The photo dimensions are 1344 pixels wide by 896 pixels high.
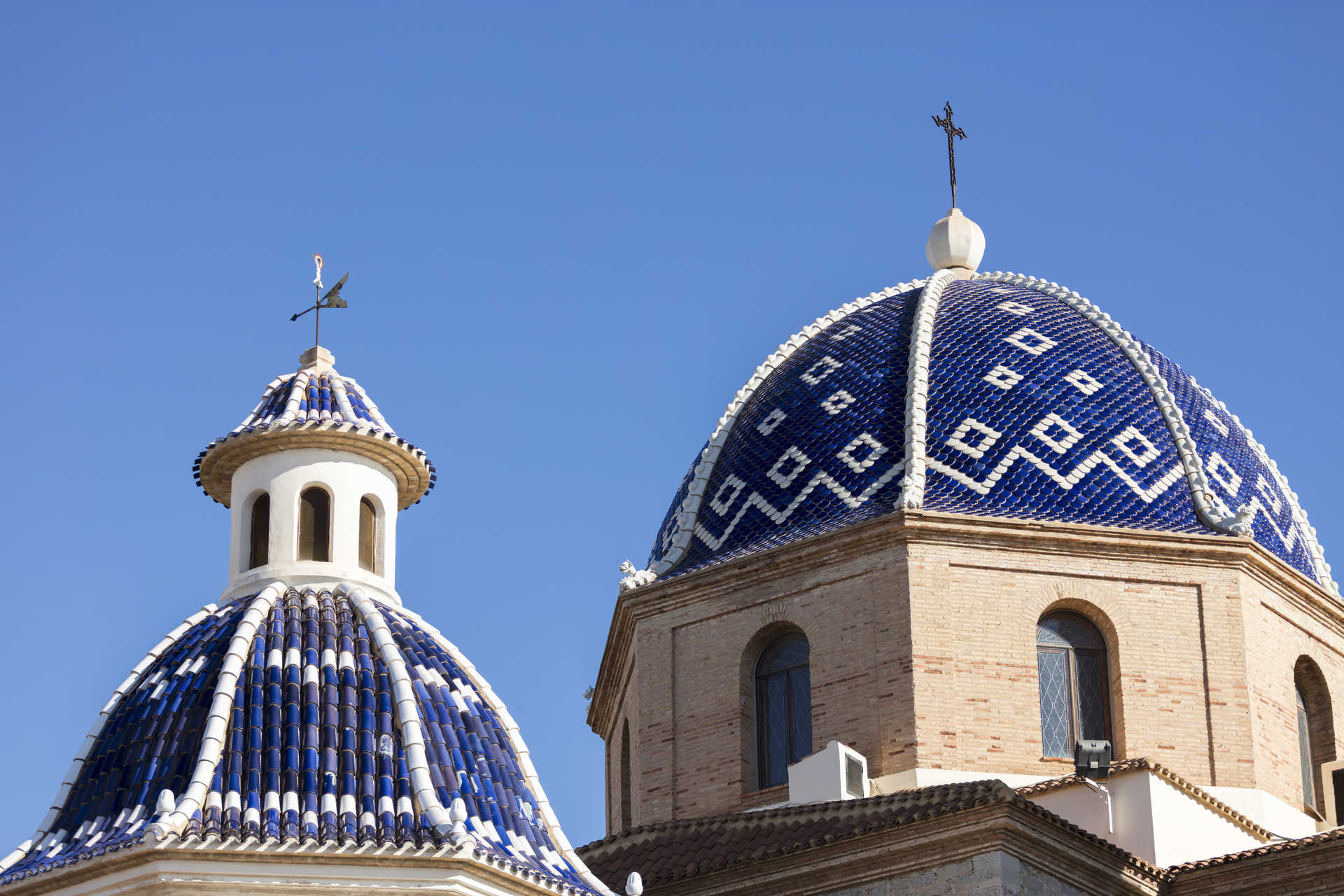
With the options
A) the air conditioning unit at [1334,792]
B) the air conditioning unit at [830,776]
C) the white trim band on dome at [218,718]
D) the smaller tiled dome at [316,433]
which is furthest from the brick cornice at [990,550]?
the white trim band on dome at [218,718]

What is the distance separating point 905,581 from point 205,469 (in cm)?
554

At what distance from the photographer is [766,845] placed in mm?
15570

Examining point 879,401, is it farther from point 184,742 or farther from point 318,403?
point 184,742

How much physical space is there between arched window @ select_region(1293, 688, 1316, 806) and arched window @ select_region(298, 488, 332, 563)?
7.96 m

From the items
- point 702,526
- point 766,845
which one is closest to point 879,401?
point 702,526

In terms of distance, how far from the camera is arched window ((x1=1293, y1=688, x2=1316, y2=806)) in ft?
59.7

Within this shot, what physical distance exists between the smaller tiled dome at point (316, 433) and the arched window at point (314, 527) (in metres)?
0.32

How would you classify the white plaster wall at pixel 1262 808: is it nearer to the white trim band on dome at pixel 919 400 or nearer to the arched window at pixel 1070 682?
the arched window at pixel 1070 682

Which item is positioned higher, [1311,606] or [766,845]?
[1311,606]

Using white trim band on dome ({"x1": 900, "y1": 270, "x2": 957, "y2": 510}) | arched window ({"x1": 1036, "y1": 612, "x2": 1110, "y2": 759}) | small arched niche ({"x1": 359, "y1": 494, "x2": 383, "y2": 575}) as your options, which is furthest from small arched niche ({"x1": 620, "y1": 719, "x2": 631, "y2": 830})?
small arched niche ({"x1": 359, "y1": 494, "x2": 383, "y2": 575})

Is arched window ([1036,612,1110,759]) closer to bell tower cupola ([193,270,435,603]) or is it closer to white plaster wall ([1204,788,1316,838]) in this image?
white plaster wall ([1204,788,1316,838])

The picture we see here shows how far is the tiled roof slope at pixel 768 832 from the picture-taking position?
48.8 feet

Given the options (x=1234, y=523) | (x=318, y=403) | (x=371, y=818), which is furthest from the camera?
(x=1234, y=523)

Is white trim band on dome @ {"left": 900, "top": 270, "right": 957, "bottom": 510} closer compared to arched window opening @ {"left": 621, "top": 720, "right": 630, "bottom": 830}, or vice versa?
white trim band on dome @ {"left": 900, "top": 270, "right": 957, "bottom": 510}
